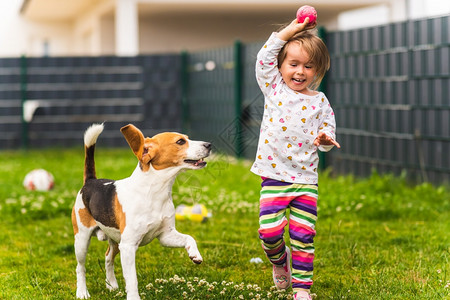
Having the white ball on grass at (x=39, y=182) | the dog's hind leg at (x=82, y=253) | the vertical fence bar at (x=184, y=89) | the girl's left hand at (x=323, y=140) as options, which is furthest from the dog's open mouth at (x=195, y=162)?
the vertical fence bar at (x=184, y=89)

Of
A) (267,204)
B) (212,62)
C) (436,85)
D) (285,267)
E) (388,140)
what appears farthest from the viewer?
(212,62)

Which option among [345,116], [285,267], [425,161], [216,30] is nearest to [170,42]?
[216,30]

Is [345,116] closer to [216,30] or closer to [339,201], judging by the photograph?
[339,201]

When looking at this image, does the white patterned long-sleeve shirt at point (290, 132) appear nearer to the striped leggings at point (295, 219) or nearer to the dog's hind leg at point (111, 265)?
the striped leggings at point (295, 219)

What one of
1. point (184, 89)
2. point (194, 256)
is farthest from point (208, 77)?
point (194, 256)

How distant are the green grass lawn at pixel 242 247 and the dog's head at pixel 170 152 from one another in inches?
26.6

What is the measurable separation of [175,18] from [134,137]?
17.7 m

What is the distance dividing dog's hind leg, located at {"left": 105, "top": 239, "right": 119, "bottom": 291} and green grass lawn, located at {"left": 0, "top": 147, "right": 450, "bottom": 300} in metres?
0.05

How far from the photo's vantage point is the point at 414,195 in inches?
301

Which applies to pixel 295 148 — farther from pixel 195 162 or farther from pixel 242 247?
pixel 242 247

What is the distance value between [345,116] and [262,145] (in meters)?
5.91

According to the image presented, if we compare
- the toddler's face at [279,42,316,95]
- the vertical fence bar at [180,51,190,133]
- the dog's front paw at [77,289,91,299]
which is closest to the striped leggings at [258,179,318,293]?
the toddler's face at [279,42,316,95]

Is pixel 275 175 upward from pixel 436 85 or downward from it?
downward

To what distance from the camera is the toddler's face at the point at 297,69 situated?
13.5ft
